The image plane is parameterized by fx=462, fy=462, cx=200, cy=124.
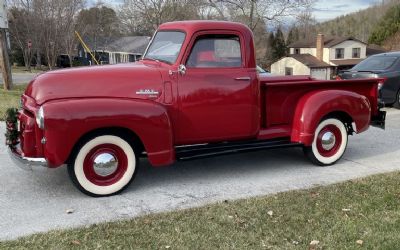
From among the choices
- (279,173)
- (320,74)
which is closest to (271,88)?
(279,173)

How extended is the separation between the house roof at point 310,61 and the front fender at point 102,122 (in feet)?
186

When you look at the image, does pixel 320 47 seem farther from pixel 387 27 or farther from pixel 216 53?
pixel 216 53

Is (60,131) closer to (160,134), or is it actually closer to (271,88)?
(160,134)

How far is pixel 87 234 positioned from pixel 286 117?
3.31 m

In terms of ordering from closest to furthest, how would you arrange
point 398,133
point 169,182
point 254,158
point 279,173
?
point 169,182 < point 279,173 < point 254,158 < point 398,133

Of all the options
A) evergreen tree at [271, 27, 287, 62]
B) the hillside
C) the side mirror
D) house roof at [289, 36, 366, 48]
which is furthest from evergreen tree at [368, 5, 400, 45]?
the side mirror

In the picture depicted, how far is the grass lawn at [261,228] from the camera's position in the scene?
3967 millimetres

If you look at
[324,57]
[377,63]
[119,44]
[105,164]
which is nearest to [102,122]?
[105,164]

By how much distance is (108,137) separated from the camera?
5.04 metres

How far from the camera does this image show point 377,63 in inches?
516

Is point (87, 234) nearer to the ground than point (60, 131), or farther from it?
nearer to the ground

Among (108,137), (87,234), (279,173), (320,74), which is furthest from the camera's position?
(320,74)

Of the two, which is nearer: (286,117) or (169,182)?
(169,182)

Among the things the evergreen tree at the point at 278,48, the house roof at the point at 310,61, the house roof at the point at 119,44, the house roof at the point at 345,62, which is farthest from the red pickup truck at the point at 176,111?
the evergreen tree at the point at 278,48
